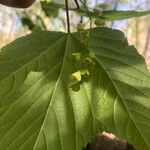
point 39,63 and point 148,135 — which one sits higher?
point 39,63

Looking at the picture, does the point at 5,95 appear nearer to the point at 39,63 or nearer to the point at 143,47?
the point at 39,63

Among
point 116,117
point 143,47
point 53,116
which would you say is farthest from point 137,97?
point 143,47

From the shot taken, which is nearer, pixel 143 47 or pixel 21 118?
pixel 21 118

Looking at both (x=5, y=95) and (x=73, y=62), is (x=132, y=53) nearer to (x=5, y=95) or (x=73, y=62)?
(x=73, y=62)

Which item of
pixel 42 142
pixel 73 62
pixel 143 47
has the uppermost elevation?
pixel 73 62

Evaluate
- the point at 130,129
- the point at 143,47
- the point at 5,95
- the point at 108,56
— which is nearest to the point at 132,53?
the point at 108,56

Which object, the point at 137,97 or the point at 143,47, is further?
the point at 143,47
